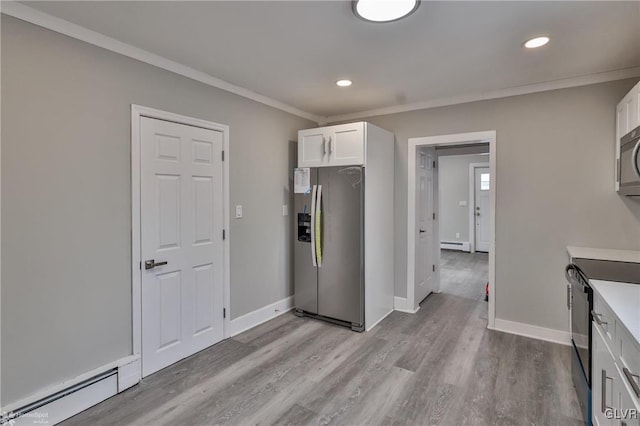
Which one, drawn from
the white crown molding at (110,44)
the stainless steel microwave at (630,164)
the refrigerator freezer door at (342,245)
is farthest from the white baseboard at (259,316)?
the stainless steel microwave at (630,164)

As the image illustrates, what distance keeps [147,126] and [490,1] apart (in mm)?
2457

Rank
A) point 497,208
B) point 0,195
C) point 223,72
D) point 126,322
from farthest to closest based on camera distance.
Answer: point 497,208
point 223,72
point 126,322
point 0,195

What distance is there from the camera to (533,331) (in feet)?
10.7

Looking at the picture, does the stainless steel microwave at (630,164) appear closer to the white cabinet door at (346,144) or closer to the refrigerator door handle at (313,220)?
the white cabinet door at (346,144)

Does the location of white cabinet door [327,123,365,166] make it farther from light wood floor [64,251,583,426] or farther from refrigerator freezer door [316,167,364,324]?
light wood floor [64,251,583,426]

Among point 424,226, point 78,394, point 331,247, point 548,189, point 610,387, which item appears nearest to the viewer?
point 610,387

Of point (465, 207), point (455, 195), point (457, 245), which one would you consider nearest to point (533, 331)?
point (457, 245)

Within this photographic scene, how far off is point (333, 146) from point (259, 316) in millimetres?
2045

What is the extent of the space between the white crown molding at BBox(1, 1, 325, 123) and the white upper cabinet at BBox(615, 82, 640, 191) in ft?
10.3

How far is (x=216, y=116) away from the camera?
3.07 m

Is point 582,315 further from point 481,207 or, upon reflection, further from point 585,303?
point 481,207

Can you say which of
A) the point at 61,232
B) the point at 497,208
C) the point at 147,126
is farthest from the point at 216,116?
the point at 497,208

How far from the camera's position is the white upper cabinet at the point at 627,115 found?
2291mm

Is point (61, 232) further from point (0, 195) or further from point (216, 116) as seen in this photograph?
point (216, 116)
